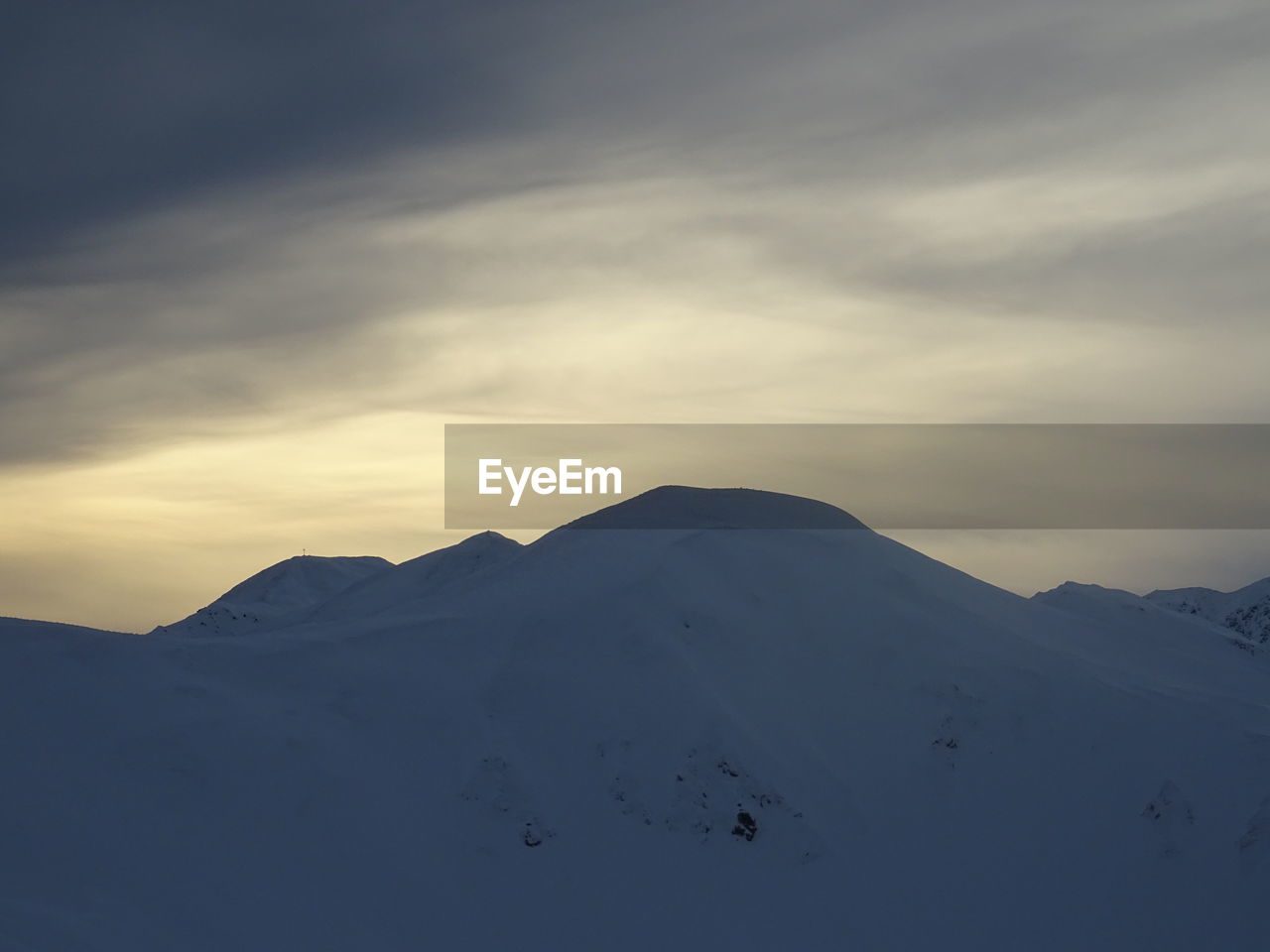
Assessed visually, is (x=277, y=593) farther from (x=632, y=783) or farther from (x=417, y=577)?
(x=632, y=783)

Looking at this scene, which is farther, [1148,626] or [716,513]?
[716,513]

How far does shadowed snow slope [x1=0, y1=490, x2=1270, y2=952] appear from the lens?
1860 inches

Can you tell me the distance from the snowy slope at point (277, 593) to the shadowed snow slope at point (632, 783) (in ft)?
251

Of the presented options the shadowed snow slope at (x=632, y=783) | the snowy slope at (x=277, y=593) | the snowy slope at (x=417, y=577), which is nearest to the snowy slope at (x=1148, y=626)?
the shadowed snow slope at (x=632, y=783)

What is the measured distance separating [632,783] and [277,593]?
4775 inches

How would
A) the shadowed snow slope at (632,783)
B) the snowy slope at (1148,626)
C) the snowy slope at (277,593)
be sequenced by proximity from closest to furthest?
the shadowed snow slope at (632,783) < the snowy slope at (1148,626) < the snowy slope at (277,593)

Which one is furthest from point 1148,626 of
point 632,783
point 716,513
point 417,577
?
point 417,577

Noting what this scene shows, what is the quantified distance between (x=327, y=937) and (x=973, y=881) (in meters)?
28.3

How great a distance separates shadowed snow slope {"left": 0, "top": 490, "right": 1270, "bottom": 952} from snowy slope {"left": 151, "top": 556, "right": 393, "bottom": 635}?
3008 inches

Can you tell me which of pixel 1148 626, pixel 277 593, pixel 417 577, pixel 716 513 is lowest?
pixel 277 593

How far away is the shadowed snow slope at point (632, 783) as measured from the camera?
4725 cm

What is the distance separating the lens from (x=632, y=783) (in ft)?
182

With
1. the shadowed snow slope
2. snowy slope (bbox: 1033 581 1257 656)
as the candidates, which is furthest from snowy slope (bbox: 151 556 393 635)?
snowy slope (bbox: 1033 581 1257 656)

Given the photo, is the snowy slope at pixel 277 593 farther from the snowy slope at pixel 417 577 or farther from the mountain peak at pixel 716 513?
the mountain peak at pixel 716 513
